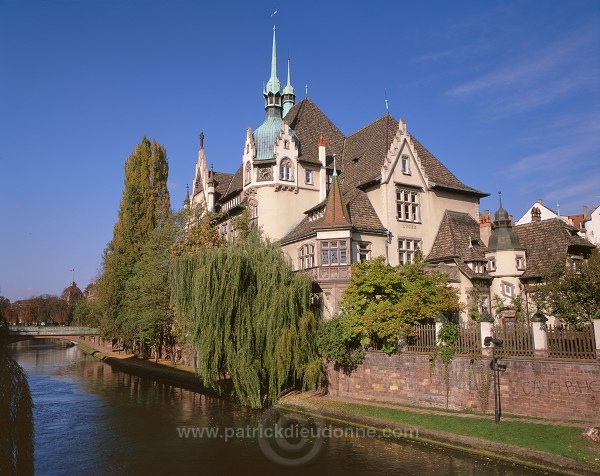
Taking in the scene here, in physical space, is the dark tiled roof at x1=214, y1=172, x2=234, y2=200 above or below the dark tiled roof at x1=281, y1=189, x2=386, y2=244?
above

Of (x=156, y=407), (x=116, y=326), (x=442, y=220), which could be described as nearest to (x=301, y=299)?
(x=156, y=407)

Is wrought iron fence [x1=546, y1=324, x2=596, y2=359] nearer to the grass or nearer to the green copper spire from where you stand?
the grass

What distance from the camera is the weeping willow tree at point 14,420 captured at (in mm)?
→ 6391

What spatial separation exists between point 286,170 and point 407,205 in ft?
33.7

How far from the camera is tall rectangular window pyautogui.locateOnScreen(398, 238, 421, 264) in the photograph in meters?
38.3

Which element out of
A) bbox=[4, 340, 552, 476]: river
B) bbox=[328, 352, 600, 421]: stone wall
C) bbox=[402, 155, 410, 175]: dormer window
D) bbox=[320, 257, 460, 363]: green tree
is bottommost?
bbox=[4, 340, 552, 476]: river

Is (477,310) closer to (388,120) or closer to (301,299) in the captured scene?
(301,299)

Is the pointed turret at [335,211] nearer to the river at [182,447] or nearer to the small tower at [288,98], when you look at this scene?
the river at [182,447]

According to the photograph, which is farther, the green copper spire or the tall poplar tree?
the tall poplar tree

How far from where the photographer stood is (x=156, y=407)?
99.2 ft

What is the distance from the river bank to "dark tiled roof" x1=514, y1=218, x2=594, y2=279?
1483cm

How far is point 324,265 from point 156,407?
13744 mm

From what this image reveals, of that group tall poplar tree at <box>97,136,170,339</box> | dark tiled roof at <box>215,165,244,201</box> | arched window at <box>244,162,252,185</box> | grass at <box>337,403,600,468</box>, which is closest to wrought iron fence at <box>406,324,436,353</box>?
grass at <box>337,403,600,468</box>

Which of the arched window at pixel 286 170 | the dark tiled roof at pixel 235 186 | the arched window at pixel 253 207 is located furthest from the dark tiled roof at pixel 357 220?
the dark tiled roof at pixel 235 186
